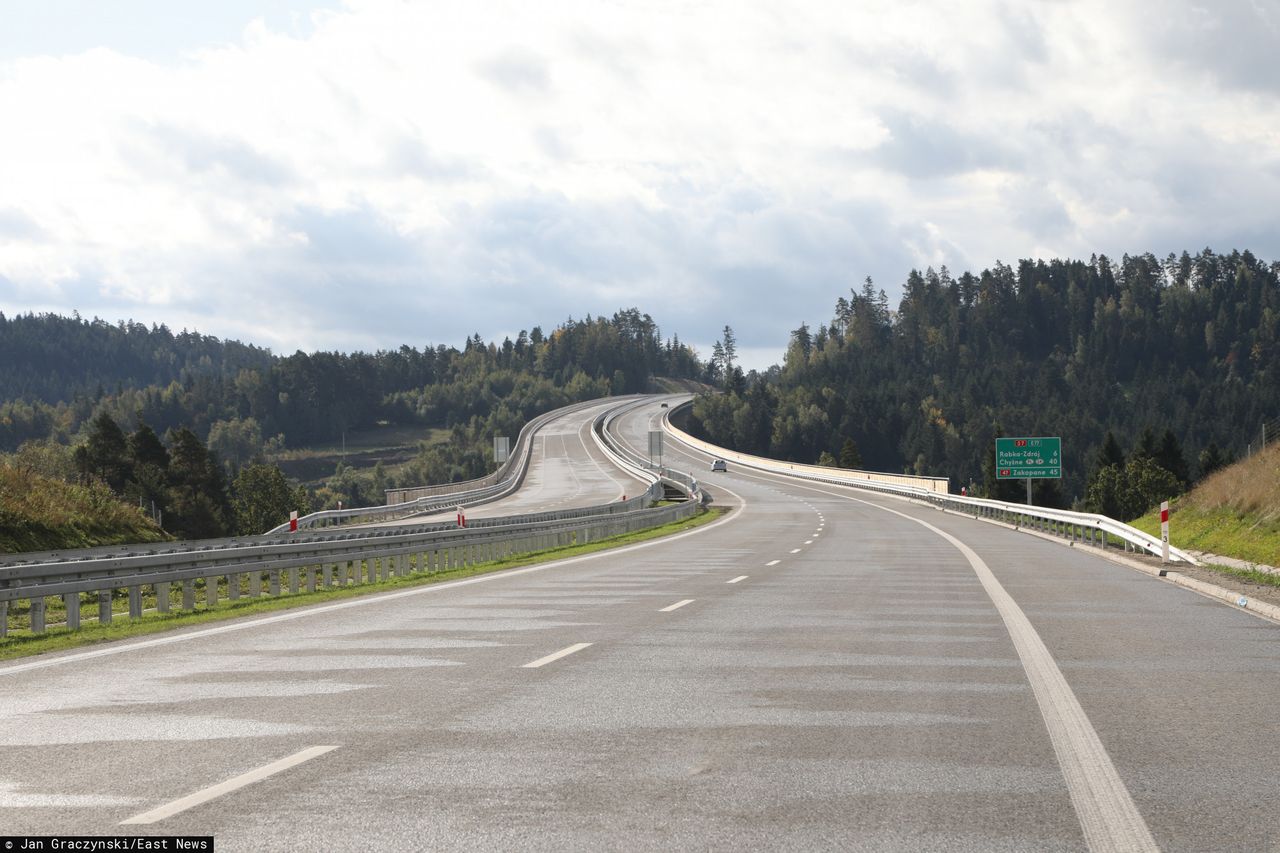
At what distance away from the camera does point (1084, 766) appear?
7.16m

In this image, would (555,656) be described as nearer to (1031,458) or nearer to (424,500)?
(1031,458)

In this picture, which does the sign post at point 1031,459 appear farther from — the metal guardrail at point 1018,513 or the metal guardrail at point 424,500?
the metal guardrail at point 424,500

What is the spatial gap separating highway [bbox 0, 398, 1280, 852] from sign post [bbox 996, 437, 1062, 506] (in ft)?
158

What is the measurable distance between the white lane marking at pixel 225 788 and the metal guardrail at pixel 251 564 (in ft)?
30.3

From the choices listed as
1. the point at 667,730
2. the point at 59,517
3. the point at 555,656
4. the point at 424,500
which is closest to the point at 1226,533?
the point at 555,656

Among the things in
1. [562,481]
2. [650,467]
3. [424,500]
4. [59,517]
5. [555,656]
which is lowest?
[424,500]

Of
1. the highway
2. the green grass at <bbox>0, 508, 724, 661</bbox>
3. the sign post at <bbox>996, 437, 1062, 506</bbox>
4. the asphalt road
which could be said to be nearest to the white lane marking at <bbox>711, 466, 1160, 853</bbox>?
the highway

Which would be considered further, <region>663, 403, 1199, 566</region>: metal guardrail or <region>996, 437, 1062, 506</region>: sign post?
<region>996, 437, 1062, 506</region>: sign post

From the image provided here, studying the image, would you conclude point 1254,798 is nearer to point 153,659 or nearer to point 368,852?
point 368,852

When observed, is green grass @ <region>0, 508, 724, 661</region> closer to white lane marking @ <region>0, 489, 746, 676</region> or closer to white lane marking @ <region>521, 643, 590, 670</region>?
white lane marking @ <region>0, 489, 746, 676</region>

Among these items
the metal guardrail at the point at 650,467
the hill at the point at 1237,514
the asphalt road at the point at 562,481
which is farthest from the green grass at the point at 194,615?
the metal guardrail at the point at 650,467

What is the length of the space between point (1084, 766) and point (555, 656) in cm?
562

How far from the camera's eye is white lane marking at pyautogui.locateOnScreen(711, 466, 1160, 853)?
5.74 meters

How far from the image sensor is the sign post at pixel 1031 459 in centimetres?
6368
